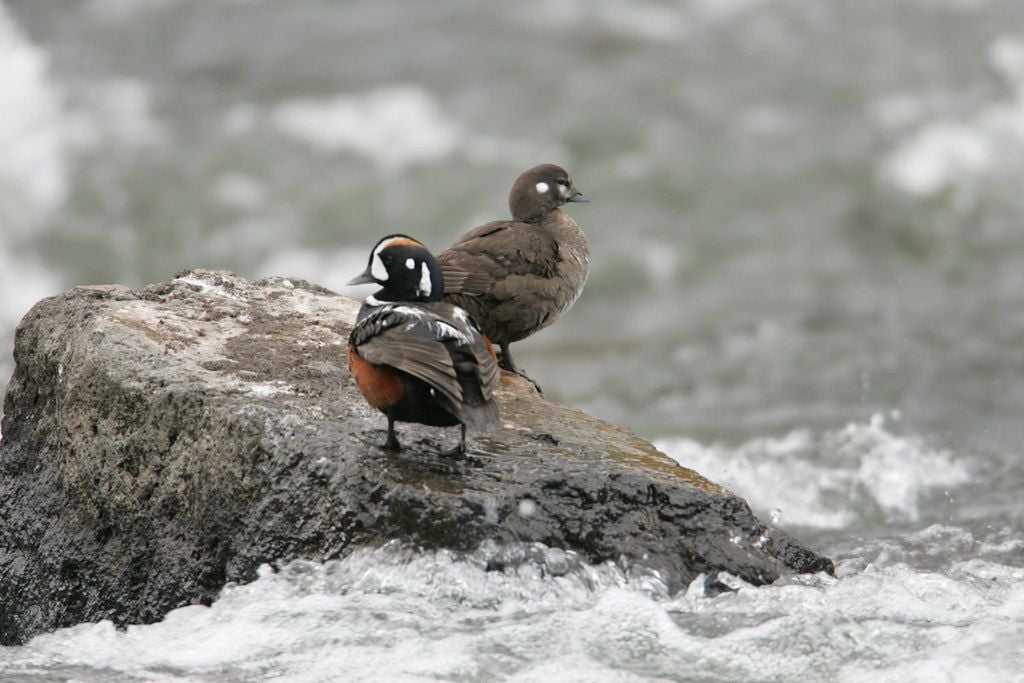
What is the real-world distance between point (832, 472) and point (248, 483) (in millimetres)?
5339

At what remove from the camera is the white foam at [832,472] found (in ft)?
27.3

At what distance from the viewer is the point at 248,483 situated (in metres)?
4.65

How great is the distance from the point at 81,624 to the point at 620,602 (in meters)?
2.01

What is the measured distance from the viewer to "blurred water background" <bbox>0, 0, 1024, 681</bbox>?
9.97m

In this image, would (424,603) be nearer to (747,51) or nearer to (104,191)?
(104,191)

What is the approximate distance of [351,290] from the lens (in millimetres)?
11984

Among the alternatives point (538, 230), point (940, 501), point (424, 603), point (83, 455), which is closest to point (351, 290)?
point (538, 230)

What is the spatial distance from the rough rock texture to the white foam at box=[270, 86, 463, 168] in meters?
7.67

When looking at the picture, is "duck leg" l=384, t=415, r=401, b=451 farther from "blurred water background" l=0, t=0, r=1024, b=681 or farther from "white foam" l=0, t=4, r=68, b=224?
"white foam" l=0, t=4, r=68, b=224

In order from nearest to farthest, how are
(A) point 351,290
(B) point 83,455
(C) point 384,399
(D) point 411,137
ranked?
(C) point 384,399 → (B) point 83,455 → (A) point 351,290 → (D) point 411,137

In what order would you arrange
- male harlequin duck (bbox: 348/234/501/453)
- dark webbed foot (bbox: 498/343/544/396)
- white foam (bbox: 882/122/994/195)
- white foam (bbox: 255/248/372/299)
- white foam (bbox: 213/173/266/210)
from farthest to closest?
white foam (bbox: 882/122/994/195) < white foam (bbox: 213/173/266/210) < white foam (bbox: 255/248/372/299) < dark webbed foot (bbox: 498/343/544/396) < male harlequin duck (bbox: 348/234/501/453)

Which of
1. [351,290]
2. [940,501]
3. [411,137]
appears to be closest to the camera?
[940,501]

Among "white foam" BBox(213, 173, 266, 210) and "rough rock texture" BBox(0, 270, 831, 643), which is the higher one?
"white foam" BBox(213, 173, 266, 210)

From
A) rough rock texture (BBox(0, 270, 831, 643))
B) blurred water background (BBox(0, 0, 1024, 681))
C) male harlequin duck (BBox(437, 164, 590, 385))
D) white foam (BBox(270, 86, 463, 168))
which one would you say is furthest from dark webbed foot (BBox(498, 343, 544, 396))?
white foam (BBox(270, 86, 463, 168))
